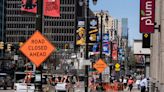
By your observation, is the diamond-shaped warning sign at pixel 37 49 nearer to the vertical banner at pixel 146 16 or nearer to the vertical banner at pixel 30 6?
the vertical banner at pixel 30 6

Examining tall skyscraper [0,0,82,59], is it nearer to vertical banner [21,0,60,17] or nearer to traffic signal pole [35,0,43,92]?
vertical banner [21,0,60,17]

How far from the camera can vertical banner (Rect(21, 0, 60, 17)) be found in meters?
18.3

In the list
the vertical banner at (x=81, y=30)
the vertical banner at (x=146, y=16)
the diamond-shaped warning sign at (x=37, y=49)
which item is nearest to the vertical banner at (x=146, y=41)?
the vertical banner at (x=81, y=30)

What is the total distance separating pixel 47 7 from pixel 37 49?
8.65 feet

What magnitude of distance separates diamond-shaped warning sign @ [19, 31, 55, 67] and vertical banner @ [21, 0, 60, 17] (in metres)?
1.94

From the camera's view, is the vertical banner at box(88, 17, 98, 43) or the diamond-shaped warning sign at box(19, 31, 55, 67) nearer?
the diamond-shaped warning sign at box(19, 31, 55, 67)

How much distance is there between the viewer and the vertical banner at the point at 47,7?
720 inches

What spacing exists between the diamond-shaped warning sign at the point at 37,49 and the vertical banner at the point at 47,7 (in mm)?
1940

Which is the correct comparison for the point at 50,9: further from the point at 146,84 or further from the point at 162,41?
the point at 146,84

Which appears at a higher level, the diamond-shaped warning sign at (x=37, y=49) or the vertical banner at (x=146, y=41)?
the diamond-shaped warning sign at (x=37, y=49)

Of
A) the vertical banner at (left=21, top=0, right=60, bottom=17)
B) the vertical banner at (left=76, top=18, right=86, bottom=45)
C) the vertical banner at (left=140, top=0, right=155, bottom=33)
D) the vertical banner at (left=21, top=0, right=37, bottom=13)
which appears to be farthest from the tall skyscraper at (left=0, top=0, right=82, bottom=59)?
the vertical banner at (left=21, top=0, right=37, bottom=13)

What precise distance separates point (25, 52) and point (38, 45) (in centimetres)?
48

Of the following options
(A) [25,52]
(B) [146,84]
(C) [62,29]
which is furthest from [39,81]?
(C) [62,29]

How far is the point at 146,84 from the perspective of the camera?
39188mm
